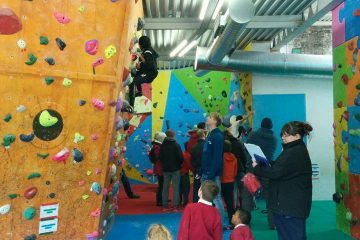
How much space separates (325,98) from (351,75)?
321 centimetres

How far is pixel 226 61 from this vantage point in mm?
7199

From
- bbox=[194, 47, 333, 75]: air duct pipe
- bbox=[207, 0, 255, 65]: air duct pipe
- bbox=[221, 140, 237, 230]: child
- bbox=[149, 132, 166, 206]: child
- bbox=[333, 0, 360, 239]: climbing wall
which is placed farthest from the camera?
bbox=[194, 47, 333, 75]: air duct pipe

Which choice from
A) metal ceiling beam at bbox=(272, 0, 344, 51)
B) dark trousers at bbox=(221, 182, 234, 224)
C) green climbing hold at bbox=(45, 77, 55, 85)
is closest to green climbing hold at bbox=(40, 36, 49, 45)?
green climbing hold at bbox=(45, 77, 55, 85)

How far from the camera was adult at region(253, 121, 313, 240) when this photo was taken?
3.27 m

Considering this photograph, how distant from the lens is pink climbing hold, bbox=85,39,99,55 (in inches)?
127

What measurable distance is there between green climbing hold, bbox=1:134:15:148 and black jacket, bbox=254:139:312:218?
2.13m

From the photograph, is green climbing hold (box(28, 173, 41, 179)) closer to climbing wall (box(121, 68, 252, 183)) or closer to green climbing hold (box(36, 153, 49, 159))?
green climbing hold (box(36, 153, 49, 159))

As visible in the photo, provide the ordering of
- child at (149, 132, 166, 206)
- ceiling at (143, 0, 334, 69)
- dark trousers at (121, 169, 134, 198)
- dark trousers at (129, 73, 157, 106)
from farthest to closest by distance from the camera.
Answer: dark trousers at (121, 169, 134, 198) < child at (149, 132, 166, 206) < ceiling at (143, 0, 334, 69) < dark trousers at (129, 73, 157, 106)

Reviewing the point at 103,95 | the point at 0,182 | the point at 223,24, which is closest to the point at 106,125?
the point at 103,95

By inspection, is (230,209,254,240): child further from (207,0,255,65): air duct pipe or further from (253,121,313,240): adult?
(207,0,255,65): air duct pipe

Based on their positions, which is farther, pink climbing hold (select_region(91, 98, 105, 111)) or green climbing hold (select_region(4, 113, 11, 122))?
pink climbing hold (select_region(91, 98, 105, 111))

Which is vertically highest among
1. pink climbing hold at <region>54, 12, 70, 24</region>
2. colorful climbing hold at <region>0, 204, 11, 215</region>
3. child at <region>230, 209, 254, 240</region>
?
pink climbing hold at <region>54, 12, 70, 24</region>

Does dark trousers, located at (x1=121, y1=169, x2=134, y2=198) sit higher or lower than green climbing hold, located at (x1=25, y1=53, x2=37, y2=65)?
lower

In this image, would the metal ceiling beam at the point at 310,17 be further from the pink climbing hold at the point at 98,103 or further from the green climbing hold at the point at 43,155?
the green climbing hold at the point at 43,155
